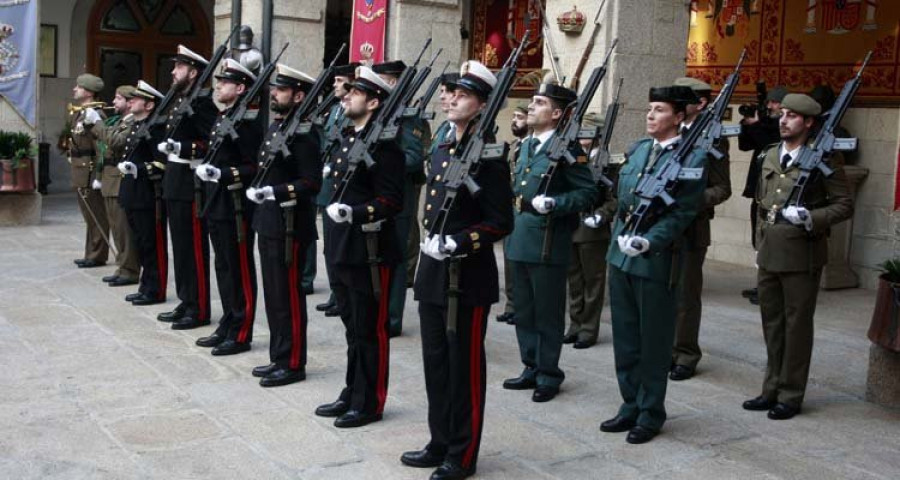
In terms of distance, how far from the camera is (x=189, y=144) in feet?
25.9

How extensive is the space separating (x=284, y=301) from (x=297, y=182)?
0.70m

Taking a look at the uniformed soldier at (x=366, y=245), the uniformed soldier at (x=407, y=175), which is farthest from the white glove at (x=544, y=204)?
the uniformed soldier at (x=407, y=175)

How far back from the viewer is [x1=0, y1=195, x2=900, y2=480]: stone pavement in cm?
527

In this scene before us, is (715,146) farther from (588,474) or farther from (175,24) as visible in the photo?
(175,24)

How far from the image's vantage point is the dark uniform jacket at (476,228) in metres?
5.00

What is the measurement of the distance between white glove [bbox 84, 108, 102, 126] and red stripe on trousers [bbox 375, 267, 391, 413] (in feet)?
17.1

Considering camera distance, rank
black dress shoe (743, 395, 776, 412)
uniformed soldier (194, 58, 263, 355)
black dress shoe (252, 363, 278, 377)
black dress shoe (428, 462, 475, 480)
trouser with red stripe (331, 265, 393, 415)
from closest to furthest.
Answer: black dress shoe (428, 462, 475, 480), trouser with red stripe (331, 265, 393, 415), black dress shoe (743, 395, 776, 412), black dress shoe (252, 363, 278, 377), uniformed soldier (194, 58, 263, 355)

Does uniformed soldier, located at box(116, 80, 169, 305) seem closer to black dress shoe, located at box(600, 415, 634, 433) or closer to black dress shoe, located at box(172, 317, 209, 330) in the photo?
black dress shoe, located at box(172, 317, 209, 330)

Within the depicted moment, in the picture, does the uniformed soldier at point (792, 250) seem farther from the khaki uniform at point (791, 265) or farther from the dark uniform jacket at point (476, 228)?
the dark uniform jacket at point (476, 228)

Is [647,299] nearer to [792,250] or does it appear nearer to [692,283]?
[792,250]

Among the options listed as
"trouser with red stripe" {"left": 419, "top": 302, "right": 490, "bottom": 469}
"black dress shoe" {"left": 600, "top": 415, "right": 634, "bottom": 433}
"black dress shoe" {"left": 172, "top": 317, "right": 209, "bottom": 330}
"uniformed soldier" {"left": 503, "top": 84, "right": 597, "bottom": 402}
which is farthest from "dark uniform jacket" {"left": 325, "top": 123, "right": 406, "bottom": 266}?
"black dress shoe" {"left": 172, "top": 317, "right": 209, "bottom": 330}

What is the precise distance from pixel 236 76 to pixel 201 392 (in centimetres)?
211

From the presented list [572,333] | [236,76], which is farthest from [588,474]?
[236,76]

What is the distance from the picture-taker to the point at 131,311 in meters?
8.57
